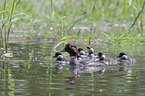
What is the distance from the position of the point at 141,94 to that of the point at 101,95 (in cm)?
46

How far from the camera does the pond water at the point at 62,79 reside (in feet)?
13.9

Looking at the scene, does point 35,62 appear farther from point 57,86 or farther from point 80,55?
point 57,86

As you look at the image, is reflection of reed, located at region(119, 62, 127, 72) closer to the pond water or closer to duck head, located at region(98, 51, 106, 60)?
the pond water

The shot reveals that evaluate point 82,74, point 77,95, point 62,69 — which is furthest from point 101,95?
point 62,69

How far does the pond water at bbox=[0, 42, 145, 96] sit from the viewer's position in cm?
425

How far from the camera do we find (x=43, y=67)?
6141 millimetres

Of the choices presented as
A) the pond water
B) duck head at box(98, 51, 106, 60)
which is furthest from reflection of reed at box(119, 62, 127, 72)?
duck head at box(98, 51, 106, 60)

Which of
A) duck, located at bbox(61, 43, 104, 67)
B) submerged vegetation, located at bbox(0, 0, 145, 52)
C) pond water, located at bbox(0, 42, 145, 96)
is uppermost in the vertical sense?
submerged vegetation, located at bbox(0, 0, 145, 52)

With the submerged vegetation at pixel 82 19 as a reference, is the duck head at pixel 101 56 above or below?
below

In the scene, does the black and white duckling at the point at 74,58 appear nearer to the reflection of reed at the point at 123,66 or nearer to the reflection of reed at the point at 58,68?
the reflection of reed at the point at 58,68

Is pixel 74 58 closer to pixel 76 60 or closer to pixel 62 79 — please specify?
pixel 76 60

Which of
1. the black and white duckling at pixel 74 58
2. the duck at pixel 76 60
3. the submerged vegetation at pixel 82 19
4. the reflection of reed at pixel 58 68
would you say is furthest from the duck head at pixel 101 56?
the submerged vegetation at pixel 82 19

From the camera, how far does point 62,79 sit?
16.5 ft

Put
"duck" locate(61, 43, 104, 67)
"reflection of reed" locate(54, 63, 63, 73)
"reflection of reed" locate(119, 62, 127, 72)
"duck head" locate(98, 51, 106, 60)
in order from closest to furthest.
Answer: "reflection of reed" locate(54, 63, 63, 73)
"reflection of reed" locate(119, 62, 127, 72)
"duck" locate(61, 43, 104, 67)
"duck head" locate(98, 51, 106, 60)
